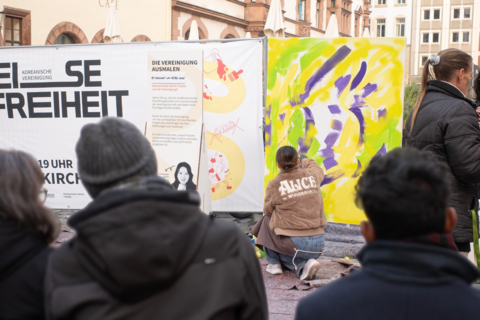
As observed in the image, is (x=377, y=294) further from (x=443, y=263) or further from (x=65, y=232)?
(x=65, y=232)

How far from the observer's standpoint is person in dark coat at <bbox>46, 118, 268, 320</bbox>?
4.31 ft

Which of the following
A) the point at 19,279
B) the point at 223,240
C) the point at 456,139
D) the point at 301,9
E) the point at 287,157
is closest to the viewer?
the point at 223,240

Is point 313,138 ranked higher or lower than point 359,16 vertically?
lower

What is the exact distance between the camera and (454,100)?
9.59 feet

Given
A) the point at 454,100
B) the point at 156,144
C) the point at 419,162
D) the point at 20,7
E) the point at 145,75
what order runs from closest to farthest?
the point at 419,162 < the point at 454,100 < the point at 156,144 < the point at 145,75 < the point at 20,7

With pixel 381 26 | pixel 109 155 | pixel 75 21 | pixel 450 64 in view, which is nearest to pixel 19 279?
pixel 109 155

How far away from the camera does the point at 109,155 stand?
4.87ft

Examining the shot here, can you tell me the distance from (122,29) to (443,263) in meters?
17.8

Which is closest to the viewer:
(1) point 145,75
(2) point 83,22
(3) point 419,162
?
(3) point 419,162

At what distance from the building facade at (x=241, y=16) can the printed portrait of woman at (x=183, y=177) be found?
52.8 feet

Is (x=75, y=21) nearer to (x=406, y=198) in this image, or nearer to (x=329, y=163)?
(x=329, y=163)

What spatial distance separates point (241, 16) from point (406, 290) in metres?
25.9

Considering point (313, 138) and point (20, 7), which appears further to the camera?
point (20, 7)

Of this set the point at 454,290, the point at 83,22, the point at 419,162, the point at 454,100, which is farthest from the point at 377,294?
the point at 83,22
